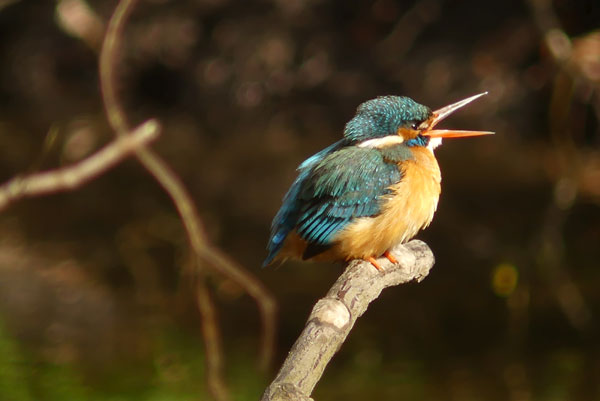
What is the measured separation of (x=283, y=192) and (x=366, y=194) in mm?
5279

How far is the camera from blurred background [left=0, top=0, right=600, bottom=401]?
253 inches

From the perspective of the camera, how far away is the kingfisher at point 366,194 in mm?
3477

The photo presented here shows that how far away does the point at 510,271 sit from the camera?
7297 mm

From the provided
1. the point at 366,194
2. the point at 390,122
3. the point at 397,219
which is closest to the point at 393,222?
the point at 397,219

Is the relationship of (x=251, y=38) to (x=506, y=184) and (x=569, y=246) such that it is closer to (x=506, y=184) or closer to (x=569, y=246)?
(x=506, y=184)

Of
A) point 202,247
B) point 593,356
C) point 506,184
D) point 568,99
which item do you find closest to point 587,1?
point 568,99

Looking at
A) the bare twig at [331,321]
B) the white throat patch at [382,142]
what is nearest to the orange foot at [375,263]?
the bare twig at [331,321]

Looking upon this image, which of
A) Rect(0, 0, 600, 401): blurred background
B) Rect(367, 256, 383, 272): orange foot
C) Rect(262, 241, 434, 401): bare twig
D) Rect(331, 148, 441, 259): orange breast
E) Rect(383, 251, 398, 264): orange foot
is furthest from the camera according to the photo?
Rect(0, 0, 600, 401): blurred background

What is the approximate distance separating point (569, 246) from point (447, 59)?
3894 mm

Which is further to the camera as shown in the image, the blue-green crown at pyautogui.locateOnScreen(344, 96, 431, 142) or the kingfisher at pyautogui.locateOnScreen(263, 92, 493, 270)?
the blue-green crown at pyautogui.locateOnScreen(344, 96, 431, 142)

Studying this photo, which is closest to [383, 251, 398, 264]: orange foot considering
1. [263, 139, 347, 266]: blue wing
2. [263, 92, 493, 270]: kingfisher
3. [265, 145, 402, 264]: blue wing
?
[263, 92, 493, 270]: kingfisher

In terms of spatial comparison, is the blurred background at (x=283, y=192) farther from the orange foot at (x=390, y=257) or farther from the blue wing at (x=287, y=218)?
the orange foot at (x=390, y=257)

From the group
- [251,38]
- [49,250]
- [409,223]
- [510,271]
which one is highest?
[251,38]

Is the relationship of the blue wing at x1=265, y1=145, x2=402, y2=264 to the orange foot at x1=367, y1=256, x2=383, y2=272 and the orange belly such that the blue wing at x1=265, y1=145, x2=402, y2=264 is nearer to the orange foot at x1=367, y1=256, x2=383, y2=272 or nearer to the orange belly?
the orange belly
